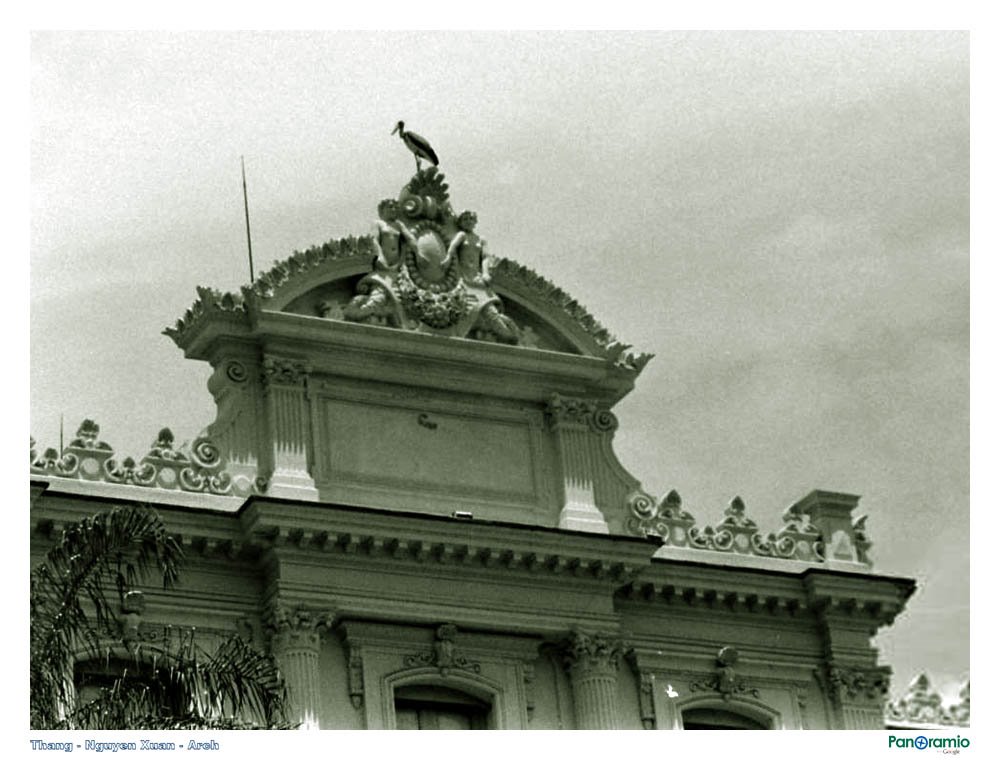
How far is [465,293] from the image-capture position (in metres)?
40.6

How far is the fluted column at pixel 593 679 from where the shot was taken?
3931 cm

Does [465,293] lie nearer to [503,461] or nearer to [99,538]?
[503,461]

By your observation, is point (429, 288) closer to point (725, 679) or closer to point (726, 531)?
point (726, 531)

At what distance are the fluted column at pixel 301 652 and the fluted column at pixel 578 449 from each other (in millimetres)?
4177

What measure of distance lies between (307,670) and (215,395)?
3.97 metres

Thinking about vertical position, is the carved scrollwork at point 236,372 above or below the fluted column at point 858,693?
above

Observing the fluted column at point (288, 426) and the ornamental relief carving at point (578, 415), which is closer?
the fluted column at point (288, 426)

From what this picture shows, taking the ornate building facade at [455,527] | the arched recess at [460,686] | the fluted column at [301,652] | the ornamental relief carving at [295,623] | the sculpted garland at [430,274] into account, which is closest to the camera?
the fluted column at [301,652]

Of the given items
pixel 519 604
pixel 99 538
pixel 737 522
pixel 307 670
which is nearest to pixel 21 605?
pixel 99 538

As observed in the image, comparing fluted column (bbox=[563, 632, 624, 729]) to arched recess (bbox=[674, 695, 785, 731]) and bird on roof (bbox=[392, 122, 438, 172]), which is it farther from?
bird on roof (bbox=[392, 122, 438, 172])

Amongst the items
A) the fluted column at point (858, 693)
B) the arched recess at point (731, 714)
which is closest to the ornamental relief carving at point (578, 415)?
the arched recess at point (731, 714)

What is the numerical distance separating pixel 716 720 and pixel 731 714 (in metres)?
0.27

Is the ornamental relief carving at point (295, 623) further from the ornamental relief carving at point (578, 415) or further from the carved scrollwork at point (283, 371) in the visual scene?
the ornamental relief carving at point (578, 415)
